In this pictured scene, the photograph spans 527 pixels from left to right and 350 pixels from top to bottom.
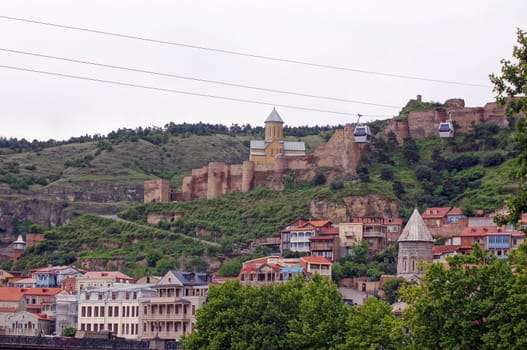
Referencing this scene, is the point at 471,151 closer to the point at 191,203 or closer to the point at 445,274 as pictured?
the point at 191,203

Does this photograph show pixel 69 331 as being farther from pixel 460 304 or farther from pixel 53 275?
pixel 460 304

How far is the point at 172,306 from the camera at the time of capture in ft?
367

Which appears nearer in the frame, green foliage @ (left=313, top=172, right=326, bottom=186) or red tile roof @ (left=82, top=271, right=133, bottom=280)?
red tile roof @ (left=82, top=271, right=133, bottom=280)

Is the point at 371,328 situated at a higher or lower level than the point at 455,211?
lower

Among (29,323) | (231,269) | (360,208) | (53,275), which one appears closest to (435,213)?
(360,208)

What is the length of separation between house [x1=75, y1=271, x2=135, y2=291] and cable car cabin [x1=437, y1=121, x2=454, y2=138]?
4691 cm

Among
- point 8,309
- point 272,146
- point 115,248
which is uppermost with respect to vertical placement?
point 272,146

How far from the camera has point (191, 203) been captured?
157500 mm

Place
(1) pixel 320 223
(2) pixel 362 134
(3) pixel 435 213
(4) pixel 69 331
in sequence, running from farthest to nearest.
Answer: (2) pixel 362 134 → (1) pixel 320 223 → (3) pixel 435 213 → (4) pixel 69 331

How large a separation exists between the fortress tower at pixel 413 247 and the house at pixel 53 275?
36.1 metres

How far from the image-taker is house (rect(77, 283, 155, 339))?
380ft

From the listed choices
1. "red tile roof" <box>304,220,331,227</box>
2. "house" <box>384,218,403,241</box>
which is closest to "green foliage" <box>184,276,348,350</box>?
"house" <box>384,218,403,241</box>

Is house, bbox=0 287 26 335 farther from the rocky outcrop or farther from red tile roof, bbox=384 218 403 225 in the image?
red tile roof, bbox=384 218 403 225

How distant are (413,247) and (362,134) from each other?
37382 mm
